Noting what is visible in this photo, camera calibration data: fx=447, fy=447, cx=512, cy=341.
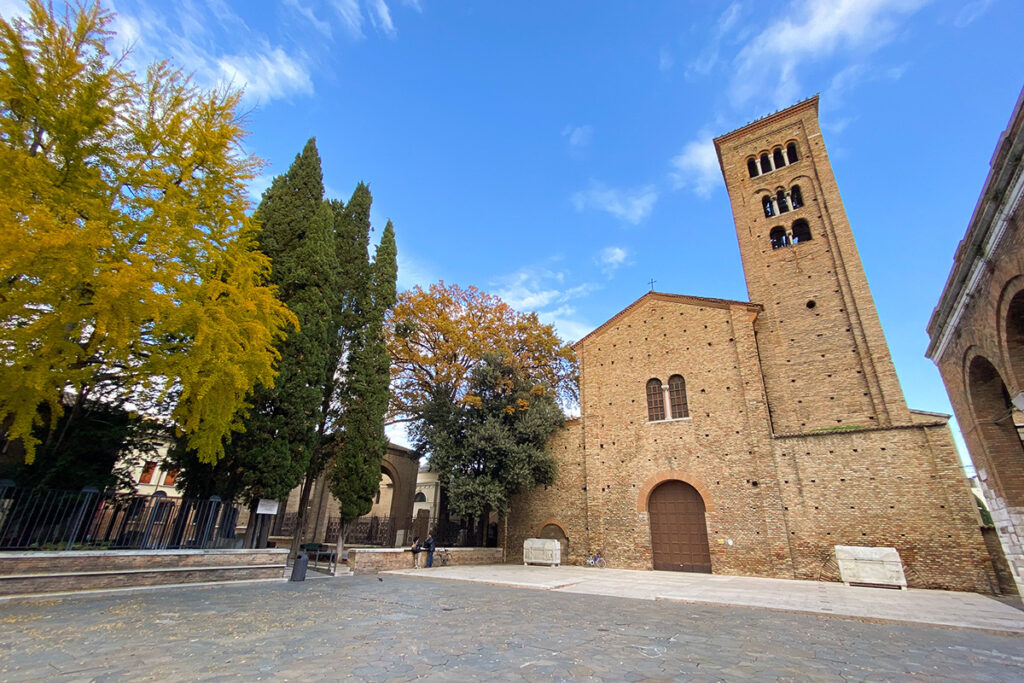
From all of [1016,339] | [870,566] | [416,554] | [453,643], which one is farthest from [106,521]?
[870,566]

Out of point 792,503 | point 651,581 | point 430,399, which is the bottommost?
point 651,581

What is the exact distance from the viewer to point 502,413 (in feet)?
57.8

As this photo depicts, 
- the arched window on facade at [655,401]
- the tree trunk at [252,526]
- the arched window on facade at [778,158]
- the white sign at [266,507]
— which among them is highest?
the arched window on facade at [778,158]

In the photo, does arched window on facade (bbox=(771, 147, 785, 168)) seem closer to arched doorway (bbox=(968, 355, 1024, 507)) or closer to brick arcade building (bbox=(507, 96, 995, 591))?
brick arcade building (bbox=(507, 96, 995, 591))

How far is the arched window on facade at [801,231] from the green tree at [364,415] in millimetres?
17155

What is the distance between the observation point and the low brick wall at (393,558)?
41.6 feet

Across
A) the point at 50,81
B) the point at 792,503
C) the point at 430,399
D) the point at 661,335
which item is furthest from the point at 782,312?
the point at 50,81

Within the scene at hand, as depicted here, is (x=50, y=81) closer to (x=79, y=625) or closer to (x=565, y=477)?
(x=79, y=625)

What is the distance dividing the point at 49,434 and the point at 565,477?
15.0m

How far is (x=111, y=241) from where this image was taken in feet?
20.2

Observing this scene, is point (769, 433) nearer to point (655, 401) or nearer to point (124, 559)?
point (655, 401)

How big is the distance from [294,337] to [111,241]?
5.87 meters

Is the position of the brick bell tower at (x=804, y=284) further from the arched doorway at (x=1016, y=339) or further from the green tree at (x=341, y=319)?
the green tree at (x=341, y=319)

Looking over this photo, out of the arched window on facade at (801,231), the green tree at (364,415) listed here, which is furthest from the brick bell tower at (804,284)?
the green tree at (364,415)
